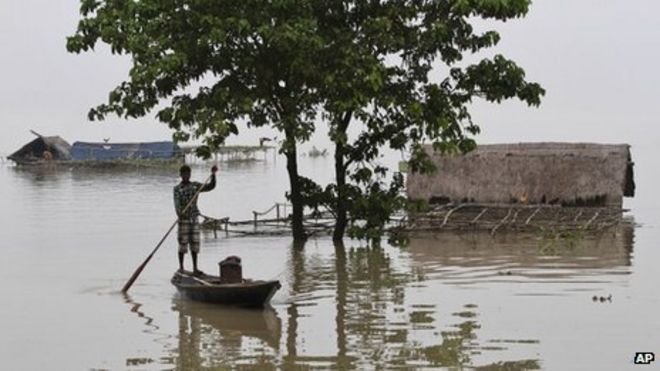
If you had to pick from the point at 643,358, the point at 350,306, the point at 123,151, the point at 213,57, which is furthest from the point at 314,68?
the point at 123,151

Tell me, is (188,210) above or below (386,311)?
above

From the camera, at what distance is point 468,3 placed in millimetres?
14539

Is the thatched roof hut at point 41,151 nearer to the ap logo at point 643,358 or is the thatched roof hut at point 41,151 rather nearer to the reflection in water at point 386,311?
the reflection in water at point 386,311

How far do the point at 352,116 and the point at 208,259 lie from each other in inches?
147

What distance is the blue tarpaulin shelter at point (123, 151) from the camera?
5678 centimetres

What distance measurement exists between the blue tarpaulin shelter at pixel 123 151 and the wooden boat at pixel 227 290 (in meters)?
45.6

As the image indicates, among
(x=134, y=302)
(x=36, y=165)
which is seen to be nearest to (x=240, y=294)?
(x=134, y=302)

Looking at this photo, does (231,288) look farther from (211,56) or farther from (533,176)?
(533,176)

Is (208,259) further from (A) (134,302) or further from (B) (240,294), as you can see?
(B) (240,294)

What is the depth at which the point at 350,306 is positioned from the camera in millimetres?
11680

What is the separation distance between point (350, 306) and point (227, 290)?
1.64 metres

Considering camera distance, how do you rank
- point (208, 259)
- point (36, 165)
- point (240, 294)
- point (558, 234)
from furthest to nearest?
point (36, 165) < point (558, 234) < point (208, 259) < point (240, 294)

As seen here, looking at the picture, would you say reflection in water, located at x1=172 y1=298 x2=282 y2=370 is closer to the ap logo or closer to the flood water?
the flood water

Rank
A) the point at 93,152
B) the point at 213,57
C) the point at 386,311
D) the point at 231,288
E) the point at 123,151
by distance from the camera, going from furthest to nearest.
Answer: the point at 123,151
the point at 93,152
the point at 213,57
the point at 386,311
the point at 231,288
